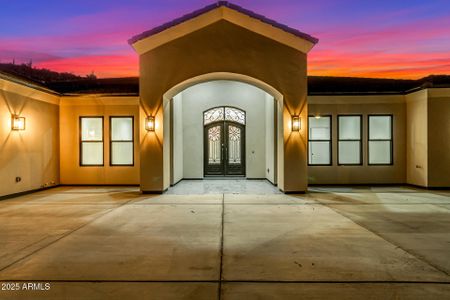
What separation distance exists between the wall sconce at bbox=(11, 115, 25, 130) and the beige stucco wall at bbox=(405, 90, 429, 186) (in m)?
13.4

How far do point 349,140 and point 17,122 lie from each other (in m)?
11.6

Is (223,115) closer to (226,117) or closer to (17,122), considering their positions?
(226,117)

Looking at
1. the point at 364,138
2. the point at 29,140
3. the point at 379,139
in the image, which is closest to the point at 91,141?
the point at 29,140

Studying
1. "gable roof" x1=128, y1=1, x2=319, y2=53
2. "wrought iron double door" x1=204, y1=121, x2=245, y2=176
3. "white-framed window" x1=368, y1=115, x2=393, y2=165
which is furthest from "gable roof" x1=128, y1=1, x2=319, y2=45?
"wrought iron double door" x1=204, y1=121, x2=245, y2=176

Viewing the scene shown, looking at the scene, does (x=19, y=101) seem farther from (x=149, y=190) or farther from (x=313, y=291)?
(x=313, y=291)

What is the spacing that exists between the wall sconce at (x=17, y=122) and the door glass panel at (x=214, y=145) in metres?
7.79

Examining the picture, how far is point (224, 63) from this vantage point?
33.8 ft

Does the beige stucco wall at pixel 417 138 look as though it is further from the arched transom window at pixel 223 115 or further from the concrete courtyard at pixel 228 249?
the arched transom window at pixel 223 115

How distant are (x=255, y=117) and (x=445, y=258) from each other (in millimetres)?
11351

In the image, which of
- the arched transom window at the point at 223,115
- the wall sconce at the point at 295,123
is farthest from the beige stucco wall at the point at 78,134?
the wall sconce at the point at 295,123

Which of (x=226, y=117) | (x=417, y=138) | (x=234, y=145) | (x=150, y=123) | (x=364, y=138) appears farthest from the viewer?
(x=234, y=145)

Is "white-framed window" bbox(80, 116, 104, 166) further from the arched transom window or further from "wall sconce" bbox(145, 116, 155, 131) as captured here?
the arched transom window

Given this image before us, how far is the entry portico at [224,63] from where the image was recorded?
10164 millimetres

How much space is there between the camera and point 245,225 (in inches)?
252
